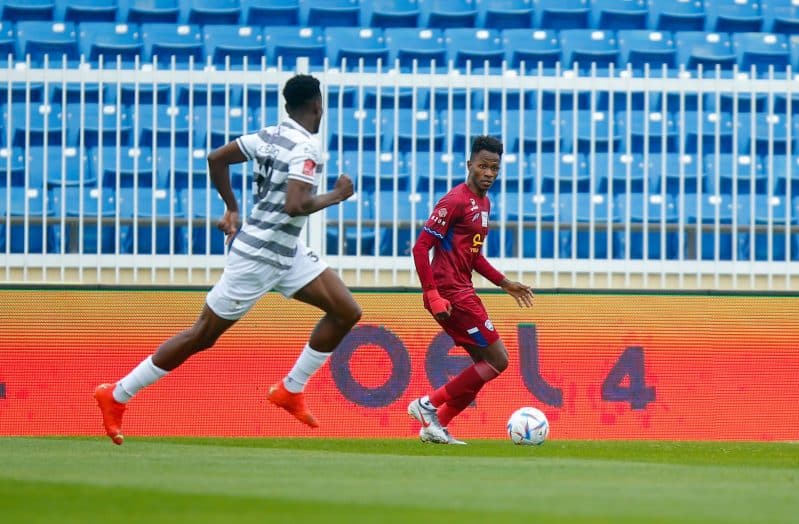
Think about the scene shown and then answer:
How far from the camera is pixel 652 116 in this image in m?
11.0

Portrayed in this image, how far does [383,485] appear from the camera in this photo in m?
4.24

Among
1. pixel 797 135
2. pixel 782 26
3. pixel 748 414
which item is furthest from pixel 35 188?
pixel 782 26

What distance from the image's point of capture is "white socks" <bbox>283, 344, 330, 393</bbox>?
20.5 feet

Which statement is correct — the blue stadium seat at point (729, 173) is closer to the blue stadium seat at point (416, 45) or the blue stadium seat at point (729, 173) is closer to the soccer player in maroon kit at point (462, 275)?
the blue stadium seat at point (416, 45)

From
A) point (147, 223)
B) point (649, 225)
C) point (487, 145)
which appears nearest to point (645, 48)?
point (649, 225)

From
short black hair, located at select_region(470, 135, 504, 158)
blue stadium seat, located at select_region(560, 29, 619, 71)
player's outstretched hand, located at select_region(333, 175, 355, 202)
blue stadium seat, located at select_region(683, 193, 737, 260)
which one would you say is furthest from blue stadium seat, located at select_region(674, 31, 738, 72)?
player's outstretched hand, located at select_region(333, 175, 355, 202)

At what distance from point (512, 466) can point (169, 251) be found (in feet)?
17.1

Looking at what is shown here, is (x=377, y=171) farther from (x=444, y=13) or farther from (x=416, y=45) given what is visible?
(x=444, y=13)

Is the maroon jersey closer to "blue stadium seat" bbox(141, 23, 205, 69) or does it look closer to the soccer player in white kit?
the soccer player in white kit

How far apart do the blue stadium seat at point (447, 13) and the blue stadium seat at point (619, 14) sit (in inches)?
53.5

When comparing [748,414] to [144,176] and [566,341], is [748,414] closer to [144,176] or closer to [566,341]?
[566,341]

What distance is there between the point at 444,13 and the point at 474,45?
4.50ft

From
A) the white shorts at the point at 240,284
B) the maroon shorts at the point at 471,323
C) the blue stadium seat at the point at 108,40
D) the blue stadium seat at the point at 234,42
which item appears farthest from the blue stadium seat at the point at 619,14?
the white shorts at the point at 240,284

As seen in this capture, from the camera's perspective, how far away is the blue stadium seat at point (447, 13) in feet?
51.3
